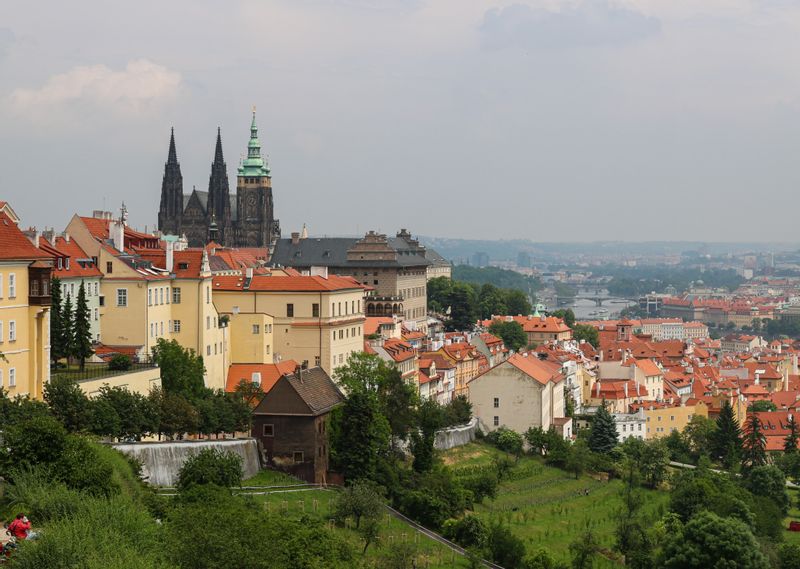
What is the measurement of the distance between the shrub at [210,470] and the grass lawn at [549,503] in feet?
55.9

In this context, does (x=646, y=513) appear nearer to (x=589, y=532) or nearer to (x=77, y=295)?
(x=589, y=532)

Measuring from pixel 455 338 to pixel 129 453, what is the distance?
66.8 metres

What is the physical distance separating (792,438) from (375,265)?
135ft

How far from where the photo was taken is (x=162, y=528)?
115 ft

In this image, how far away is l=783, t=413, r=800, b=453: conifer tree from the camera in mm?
100500

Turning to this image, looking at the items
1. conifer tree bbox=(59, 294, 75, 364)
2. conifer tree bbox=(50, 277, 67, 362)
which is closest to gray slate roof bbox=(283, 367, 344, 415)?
conifer tree bbox=(59, 294, 75, 364)

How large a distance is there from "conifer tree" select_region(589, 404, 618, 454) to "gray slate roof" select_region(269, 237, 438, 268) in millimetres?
40406

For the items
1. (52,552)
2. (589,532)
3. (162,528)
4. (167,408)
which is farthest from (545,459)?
(52,552)

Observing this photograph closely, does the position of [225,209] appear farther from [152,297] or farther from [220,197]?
[152,297]

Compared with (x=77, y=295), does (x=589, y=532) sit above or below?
below

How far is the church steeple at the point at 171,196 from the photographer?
182m

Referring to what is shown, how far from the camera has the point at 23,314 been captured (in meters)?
47.6

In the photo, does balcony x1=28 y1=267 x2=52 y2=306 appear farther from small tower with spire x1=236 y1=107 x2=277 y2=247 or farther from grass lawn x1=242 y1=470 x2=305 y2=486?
small tower with spire x1=236 y1=107 x2=277 y2=247

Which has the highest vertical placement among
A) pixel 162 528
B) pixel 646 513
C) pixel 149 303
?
pixel 149 303
